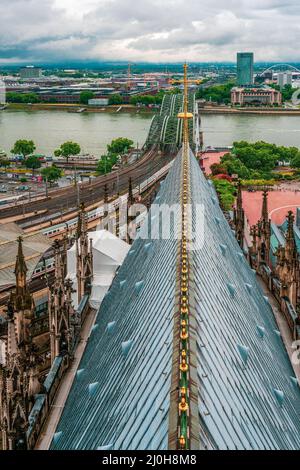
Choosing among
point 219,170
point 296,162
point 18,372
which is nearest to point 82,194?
point 219,170

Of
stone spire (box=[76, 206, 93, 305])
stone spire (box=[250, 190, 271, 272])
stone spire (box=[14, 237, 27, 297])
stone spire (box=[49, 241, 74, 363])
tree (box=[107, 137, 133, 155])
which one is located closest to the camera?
stone spire (box=[14, 237, 27, 297])

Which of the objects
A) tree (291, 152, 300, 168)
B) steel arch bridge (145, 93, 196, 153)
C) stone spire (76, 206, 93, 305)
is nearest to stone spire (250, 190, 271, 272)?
stone spire (76, 206, 93, 305)

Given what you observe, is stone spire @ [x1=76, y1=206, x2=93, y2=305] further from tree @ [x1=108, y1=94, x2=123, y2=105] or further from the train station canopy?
tree @ [x1=108, y1=94, x2=123, y2=105]

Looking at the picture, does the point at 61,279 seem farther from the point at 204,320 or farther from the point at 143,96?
the point at 143,96

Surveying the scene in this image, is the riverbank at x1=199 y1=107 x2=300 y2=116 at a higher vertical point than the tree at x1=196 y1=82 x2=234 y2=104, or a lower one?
lower

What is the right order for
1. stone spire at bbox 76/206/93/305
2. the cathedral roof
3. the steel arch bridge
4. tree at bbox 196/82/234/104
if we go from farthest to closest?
tree at bbox 196/82/234/104 → the steel arch bridge → stone spire at bbox 76/206/93/305 → the cathedral roof

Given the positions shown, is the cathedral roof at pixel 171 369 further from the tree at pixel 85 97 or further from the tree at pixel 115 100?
the tree at pixel 85 97

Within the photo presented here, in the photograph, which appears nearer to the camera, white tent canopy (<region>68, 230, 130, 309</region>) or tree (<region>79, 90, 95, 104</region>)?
white tent canopy (<region>68, 230, 130, 309</region>)
